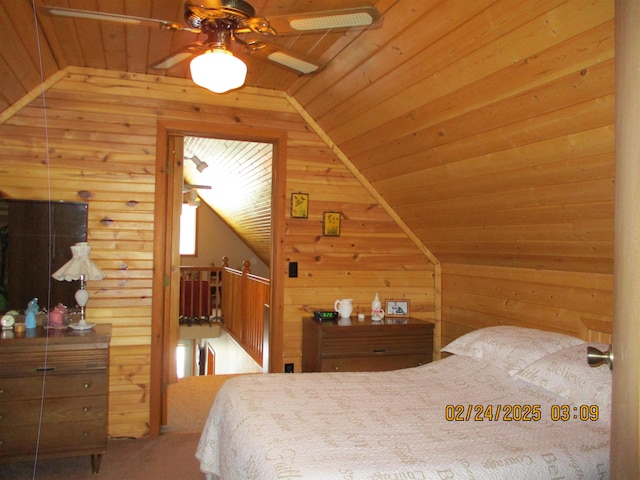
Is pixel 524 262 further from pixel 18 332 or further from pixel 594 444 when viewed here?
pixel 18 332

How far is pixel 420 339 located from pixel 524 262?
3.06 feet

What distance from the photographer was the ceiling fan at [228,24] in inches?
61.3

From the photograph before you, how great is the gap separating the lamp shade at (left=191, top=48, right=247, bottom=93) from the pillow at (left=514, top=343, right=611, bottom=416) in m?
1.68

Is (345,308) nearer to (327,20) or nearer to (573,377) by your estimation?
(573,377)

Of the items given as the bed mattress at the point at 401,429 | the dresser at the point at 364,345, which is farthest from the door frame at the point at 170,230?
the bed mattress at the point at 401,429

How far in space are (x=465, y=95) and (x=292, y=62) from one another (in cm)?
83

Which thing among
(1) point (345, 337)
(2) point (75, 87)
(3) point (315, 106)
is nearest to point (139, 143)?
(2) point (75, 87)

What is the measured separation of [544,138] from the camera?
214cm

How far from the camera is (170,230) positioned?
3.40 m

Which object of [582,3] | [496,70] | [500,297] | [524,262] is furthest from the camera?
[500,297]

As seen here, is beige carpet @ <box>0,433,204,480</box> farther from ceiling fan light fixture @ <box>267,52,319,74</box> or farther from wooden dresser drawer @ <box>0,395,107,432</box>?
ceiling fan light fixture @ <box>267,52,319,74</box>

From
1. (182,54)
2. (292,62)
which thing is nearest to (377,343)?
(292,62)

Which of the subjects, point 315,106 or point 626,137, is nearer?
point 626,137

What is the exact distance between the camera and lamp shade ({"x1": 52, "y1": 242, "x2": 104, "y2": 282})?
2.89 m
